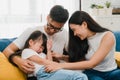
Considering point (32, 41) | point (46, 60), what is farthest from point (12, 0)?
point (46, 60)

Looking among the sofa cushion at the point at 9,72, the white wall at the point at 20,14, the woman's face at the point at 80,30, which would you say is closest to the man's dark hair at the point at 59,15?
the woman's face at the point at 80,30

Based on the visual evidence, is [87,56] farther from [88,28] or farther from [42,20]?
[42,20]

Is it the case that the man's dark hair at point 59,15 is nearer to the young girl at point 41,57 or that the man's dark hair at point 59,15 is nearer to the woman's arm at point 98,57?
the young girl at point 41,57

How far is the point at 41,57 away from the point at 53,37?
383 mm

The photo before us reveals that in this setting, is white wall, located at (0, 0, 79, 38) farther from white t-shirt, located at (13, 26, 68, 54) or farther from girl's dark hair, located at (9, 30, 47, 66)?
girl's dark hair, located at (9, 30, 47, 66)

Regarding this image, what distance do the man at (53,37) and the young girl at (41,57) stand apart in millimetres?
59

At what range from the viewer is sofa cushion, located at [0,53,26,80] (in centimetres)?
202

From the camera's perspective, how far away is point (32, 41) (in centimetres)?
219

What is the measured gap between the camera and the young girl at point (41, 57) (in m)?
1.86

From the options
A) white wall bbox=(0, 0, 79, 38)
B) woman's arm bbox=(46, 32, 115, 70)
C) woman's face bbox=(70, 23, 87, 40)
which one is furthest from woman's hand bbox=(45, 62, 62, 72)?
white wall bbox=(0, 0, 79, 38)

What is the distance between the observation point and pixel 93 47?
223 centimetres

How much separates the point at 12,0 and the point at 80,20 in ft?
6.01

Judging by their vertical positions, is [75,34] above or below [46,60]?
above

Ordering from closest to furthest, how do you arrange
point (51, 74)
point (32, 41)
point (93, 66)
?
point (51, 74) → point (93, 66) → point (32, 41)
